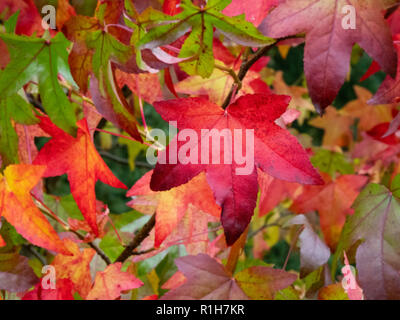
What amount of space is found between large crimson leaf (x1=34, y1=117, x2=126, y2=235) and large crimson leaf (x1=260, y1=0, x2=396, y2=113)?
1.09 feet

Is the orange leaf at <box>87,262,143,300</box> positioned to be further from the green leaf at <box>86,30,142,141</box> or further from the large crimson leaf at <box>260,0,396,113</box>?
the large crimson leaf at <box>260,0,396,113</box>

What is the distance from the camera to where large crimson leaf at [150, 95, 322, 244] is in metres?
0.55

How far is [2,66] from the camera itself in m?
0.67

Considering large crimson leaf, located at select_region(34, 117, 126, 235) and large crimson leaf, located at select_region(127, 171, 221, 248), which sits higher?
large crimson leaf, located at select_region(34, 117, 126, 235)

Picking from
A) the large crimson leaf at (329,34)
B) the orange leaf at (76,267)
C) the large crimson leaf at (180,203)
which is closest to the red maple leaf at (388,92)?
the large crimson leaf at (329,34)

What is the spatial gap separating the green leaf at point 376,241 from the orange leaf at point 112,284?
1.12 feet

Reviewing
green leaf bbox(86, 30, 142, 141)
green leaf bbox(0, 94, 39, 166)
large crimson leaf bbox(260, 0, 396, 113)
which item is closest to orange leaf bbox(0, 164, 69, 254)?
green leaf bbox(0, 94, 39, 166)

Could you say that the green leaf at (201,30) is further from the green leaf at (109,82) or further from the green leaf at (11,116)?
the green leaf at (11,116)

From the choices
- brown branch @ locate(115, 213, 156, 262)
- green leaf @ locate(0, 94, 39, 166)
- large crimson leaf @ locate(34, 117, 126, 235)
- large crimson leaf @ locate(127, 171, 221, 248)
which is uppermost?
green leaf @ locate(0, 94, 39, 166)

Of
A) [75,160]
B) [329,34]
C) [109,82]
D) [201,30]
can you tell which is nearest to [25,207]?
[75,160]
